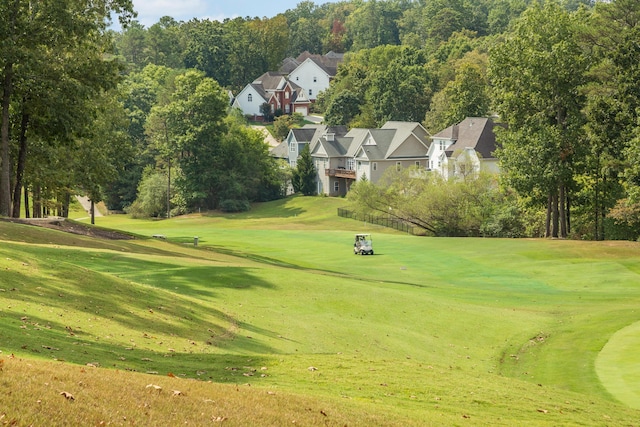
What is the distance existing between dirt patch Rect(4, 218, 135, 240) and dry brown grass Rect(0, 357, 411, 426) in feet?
93.5

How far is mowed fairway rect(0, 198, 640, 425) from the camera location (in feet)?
57.3

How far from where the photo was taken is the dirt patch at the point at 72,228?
42.4m

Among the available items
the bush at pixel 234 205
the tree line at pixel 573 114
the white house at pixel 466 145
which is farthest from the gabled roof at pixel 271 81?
the tree line at pixel 573 114

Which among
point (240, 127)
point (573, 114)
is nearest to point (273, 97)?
point (240, 127)

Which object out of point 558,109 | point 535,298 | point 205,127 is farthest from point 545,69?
point 205,127

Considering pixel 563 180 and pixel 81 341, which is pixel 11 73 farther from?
pixel 563 180

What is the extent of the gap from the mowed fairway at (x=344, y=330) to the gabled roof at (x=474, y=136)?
52840mm

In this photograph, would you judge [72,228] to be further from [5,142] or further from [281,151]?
[281,151]

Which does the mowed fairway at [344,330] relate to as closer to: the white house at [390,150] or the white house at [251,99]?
the white house at [390,150]

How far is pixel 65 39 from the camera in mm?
41406

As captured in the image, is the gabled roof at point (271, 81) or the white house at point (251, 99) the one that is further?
the gabled roof at point (271, 81)

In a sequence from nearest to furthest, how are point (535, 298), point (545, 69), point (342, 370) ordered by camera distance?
point (342, 370) < point (535, 298) < point (545, 69)

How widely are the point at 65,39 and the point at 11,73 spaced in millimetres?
3113

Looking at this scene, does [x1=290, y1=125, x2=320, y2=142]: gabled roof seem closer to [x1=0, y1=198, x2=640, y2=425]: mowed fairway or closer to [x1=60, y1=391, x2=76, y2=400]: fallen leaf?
[x1=0, y1=198, x2=640, y2=425]: mowed fairway
